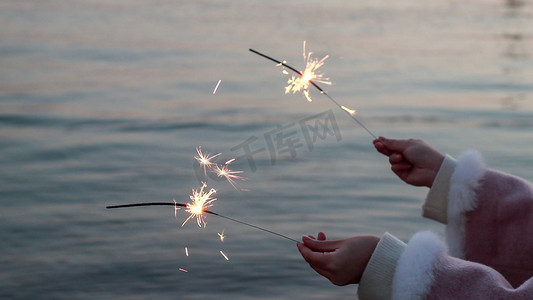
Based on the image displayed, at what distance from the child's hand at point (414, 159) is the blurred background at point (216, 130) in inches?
27.5

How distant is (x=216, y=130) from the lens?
426cm

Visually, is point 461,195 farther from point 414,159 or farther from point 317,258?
point 317,258

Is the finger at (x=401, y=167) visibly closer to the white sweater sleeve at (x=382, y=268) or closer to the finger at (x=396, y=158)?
the finger at (x=396, y=158)

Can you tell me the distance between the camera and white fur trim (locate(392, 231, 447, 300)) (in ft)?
5.22

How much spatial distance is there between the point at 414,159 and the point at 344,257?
41cm

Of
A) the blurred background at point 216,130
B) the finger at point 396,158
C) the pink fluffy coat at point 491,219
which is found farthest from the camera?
the blurred background at point 216,130

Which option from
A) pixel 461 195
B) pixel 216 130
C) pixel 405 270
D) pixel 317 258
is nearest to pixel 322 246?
pixel 317 258

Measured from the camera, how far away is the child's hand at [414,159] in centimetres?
196

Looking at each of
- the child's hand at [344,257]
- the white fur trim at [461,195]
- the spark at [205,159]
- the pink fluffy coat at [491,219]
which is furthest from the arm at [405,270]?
the spark at [205,159]

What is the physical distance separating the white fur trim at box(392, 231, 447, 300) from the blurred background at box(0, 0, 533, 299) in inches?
38.3

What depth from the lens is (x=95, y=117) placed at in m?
4.48

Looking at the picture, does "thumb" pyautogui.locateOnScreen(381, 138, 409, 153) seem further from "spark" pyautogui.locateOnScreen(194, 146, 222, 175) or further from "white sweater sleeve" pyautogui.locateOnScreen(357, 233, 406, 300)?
"spark" pyautogui.locateOnScreen(194, 146, 222, 175)

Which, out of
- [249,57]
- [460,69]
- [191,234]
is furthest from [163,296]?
[460,69]

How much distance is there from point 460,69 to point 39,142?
2958mm
